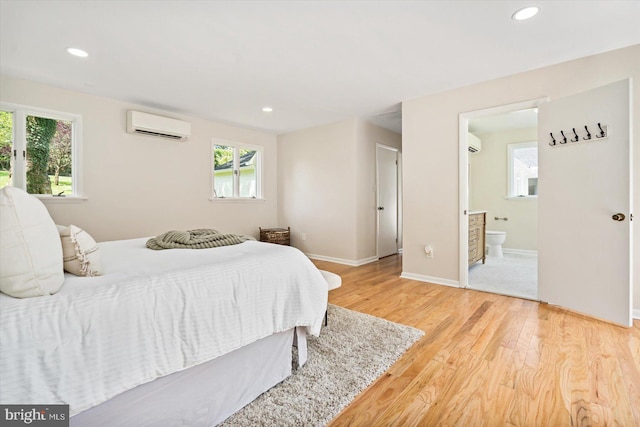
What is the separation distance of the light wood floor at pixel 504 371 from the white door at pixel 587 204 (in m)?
0.22

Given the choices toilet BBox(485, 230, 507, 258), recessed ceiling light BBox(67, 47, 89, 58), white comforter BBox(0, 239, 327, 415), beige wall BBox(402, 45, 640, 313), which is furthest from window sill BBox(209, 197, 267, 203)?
toilet BBox(485, 230, 507, 258)

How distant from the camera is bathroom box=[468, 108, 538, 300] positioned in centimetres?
514

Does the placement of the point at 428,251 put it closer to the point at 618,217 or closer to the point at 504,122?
the point at 618,217

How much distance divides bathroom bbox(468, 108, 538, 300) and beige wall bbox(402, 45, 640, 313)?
1582 millimetres

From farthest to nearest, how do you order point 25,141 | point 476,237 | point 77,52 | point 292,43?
1. point 476,237
2. point 25,141
3. point 77,52
4. point 292,43

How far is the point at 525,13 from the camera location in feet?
6.70

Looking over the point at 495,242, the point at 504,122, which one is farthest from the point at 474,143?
the point at 495,242

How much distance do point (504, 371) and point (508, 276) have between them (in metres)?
2.59

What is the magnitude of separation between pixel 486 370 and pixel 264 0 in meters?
2.71

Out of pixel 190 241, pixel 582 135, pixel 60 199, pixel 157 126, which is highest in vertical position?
pixel 157 126

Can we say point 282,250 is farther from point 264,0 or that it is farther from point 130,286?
point 264,0

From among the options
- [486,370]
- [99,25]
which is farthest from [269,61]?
[486,370]

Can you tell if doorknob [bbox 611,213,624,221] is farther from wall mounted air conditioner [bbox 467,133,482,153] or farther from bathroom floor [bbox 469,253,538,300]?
wall mounted air conditioner [bbox 467,133,482,153]

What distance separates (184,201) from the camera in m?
4.36
